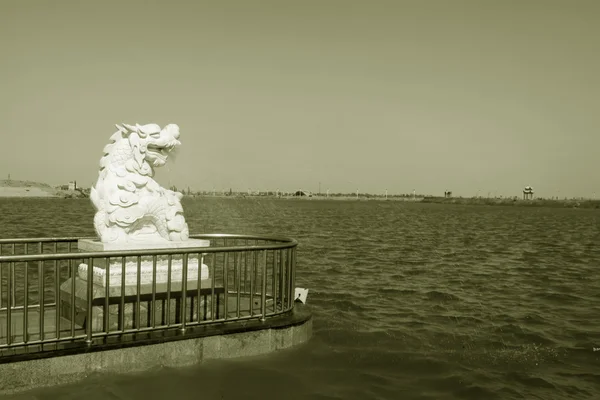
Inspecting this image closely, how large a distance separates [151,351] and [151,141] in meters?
2.77

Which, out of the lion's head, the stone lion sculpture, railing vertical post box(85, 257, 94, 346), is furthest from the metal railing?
the lion's head

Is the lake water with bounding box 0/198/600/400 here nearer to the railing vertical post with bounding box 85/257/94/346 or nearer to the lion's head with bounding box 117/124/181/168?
the railing vertical post with bounding box 85/257/94/346

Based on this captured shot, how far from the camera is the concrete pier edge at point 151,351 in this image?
20.4 feet

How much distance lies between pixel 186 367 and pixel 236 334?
0.76 meters

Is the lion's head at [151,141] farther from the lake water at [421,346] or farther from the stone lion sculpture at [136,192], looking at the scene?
the lake water at [421,346]

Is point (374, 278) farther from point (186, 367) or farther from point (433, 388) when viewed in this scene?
point (186, 367)

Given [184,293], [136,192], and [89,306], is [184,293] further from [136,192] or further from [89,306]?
[136,192]

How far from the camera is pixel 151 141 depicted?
7.98m

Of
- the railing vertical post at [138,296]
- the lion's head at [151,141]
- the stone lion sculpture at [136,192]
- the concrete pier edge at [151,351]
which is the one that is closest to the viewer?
the concrete pier edge at [151,351]

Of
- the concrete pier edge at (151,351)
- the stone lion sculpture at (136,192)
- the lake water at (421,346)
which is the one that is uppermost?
the stone lion sculpture at (136,192)

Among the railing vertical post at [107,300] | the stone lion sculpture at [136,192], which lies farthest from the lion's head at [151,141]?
the railing vertical post at [107,300]

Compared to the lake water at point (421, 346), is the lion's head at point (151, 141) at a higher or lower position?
higher

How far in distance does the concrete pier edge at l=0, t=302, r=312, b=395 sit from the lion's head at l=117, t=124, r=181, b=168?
234cm

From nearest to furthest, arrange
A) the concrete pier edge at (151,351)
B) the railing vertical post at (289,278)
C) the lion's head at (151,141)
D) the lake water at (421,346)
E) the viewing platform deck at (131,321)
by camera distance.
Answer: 1. the concrete pier edge at (151,351)
2. the viewing platform deck at (131,321)
3. the lake water at (421,346)
4. the lion's head at (151,141)
5. the railing vertical post at (289,278)
